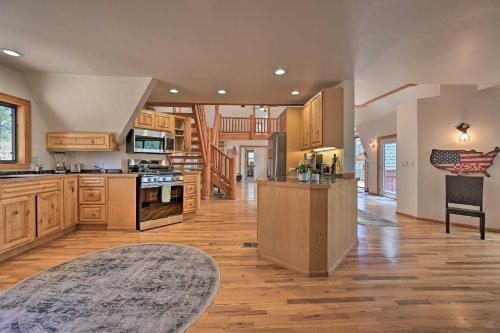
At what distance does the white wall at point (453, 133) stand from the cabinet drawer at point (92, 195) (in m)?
6.00

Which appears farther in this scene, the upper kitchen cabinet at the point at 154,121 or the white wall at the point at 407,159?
the white wall at the point at 407,159

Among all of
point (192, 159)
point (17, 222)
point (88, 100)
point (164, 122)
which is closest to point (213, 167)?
point (192, 159)

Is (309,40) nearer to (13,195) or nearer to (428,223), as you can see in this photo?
(13,195)

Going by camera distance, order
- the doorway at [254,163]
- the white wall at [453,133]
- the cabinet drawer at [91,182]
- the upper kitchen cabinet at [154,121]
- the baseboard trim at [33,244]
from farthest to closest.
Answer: the doorway at [254,163] → the upper kitchen cabinet at [154,121] → the white wall at [453,133] → the cabinet drawer at [91,182] → the baseboard trim at [33,244]

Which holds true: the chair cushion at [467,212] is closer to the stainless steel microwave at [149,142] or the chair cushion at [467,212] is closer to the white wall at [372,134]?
the white wall at [372,134]

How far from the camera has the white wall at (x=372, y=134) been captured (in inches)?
319

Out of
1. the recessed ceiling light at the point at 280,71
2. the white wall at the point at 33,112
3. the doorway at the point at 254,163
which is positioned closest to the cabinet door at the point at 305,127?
the recessed ceiling light at the point at 280,71

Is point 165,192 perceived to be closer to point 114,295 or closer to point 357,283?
point 114,295

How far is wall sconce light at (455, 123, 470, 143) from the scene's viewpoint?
15.2 ft

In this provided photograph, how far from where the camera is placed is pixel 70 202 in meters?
3.97

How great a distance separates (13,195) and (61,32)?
6.30 ft

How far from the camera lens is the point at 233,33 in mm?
2629

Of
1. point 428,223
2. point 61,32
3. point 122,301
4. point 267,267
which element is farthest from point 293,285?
point 428,223

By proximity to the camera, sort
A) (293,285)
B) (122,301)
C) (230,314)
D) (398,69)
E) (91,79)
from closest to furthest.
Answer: (230,314) → (122,301) → (293,285) → (398,69) → (91,79)
